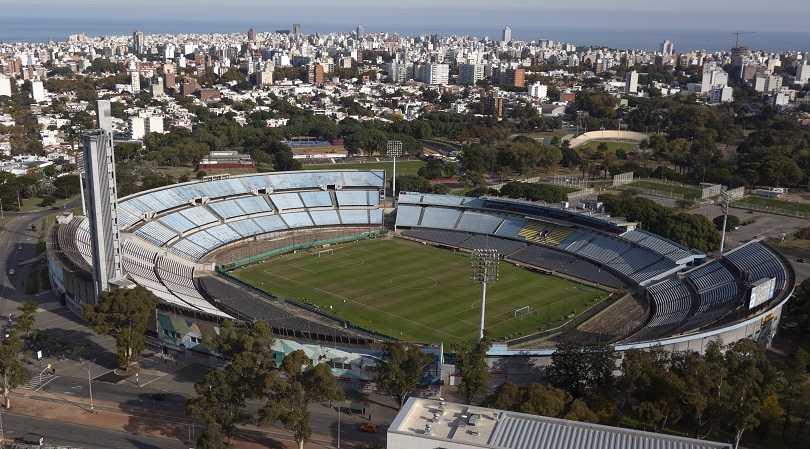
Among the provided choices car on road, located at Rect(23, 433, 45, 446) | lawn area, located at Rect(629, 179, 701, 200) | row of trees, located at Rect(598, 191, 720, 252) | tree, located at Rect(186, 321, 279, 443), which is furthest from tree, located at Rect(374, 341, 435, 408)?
lawn area, located at Rect(629, 179, 701, 200)

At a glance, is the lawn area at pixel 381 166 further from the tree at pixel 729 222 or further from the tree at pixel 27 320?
the tree at pixel 27 320

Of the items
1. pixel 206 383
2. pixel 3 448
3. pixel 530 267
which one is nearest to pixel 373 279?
pixel 530 267

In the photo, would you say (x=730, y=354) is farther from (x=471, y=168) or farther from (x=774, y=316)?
(x=471, y=168)

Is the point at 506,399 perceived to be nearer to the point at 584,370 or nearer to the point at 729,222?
the point at 584,370

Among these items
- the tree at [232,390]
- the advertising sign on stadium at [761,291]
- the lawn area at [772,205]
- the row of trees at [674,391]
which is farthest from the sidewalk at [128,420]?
the lawn area at [772,205]

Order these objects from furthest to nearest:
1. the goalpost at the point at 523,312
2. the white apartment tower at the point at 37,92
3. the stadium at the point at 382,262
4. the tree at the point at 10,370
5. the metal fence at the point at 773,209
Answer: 1. the white apartment tower at the point at 37,92
2. the metal fence at the point at 773,209
3. the goalpost at the point at 523,312
4. the stadium at the point at 382,262
5. the tree at the point at 10,370

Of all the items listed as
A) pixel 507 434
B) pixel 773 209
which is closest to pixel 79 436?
pixel 507 434
